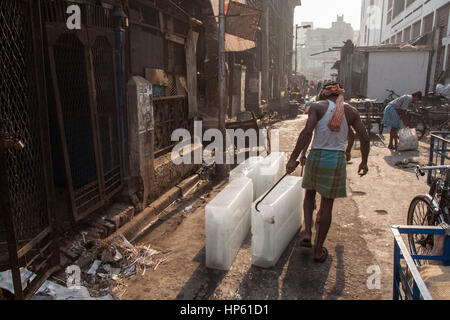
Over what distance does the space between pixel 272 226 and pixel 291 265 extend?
531 millimetres

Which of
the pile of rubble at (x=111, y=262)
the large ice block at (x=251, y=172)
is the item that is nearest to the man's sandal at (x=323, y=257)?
the large ice block at (x=251, y=172)

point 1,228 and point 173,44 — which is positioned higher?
point 173,44

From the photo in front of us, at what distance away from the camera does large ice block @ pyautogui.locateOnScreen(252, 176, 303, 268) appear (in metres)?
3.59

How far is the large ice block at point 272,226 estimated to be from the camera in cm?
359

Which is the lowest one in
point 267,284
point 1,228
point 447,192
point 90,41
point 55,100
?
point 267,284

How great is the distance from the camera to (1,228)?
4.09 meters

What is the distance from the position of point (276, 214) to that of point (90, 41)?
2883 millimetres

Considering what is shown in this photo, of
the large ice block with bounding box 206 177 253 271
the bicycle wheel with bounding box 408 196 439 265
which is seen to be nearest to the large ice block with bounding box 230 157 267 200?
the large ice block with bounding box 206 177 253 271

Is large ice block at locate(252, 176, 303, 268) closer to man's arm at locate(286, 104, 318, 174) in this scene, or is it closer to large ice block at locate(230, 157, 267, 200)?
man's arm at locate(286, 104, 318, 174)

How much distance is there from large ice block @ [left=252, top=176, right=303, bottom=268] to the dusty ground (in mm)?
122
